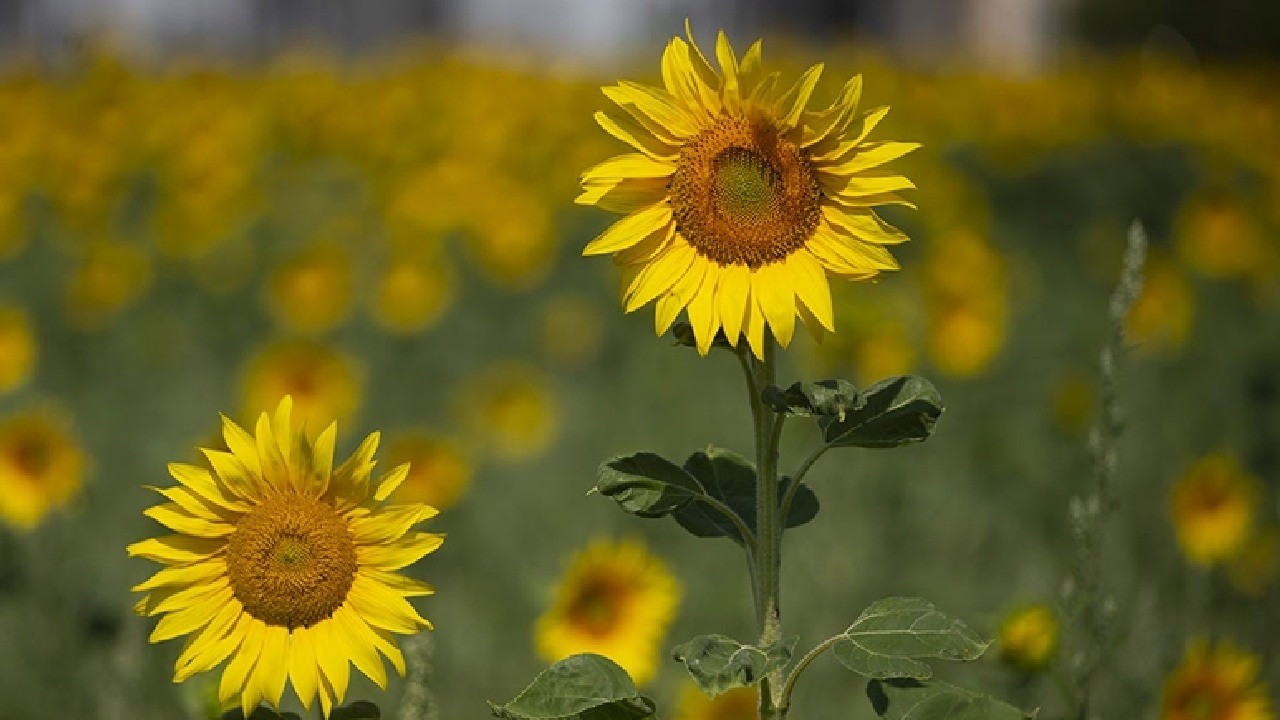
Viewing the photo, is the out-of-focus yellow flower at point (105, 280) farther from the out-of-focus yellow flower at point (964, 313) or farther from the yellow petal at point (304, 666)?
the yellow petal at point (304, 666)

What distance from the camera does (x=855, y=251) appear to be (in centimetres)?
141

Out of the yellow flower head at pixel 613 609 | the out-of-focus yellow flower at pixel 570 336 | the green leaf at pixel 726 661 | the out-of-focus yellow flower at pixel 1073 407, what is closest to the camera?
the green leaf at pixel 726 661

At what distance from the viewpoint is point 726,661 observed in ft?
4.26

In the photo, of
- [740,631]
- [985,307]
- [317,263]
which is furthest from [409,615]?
[317,263]

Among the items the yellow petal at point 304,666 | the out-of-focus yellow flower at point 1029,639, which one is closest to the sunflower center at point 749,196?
the yellow petal at point 304,666

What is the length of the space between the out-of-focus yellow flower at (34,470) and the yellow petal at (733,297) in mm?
2475

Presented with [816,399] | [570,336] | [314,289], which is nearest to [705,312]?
[816,399]

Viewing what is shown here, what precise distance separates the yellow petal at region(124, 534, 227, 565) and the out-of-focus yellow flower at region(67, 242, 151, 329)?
369cm

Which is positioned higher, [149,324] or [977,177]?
[977,177]

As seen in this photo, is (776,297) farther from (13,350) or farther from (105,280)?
(105,280)

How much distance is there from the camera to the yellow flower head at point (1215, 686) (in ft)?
7.61

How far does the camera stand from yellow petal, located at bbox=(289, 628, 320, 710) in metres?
1.39

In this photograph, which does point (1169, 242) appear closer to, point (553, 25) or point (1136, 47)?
point (1136, 47)

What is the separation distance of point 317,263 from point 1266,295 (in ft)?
10.9
